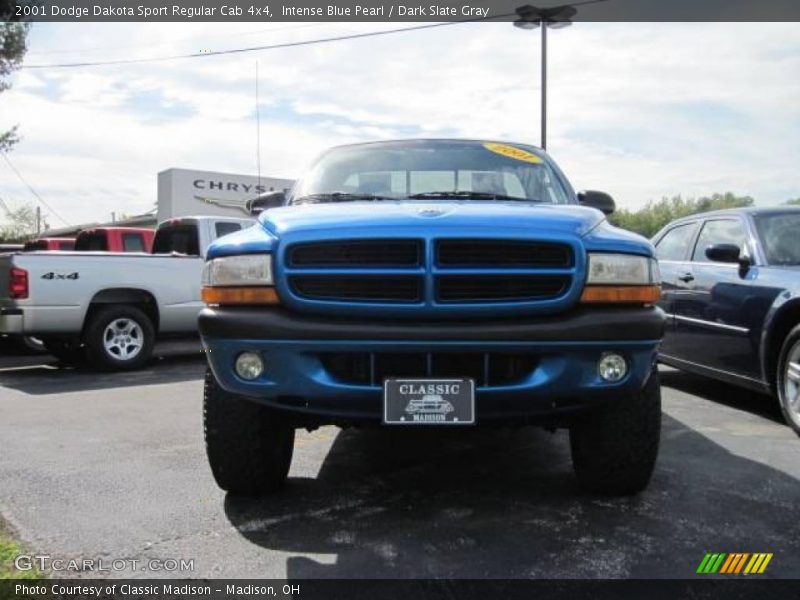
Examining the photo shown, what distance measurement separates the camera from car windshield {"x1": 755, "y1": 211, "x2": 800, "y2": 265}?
5.02 metres

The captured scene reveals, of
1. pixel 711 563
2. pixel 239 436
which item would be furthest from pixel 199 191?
pixel 711 563

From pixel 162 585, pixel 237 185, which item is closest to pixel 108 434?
pixel 162 585

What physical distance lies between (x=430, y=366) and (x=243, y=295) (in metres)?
0.81

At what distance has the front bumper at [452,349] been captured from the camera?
2678mm

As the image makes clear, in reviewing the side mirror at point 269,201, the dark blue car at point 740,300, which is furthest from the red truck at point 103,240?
the dark blue car at point 740,300

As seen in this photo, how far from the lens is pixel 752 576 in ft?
8.28

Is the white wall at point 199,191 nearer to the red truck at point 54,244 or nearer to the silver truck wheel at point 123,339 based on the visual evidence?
the red truck at point 54,244

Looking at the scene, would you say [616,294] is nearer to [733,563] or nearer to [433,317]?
[433,317]

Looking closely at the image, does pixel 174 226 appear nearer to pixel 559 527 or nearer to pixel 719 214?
pixel 719 214

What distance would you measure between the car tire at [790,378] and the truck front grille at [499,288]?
253cm

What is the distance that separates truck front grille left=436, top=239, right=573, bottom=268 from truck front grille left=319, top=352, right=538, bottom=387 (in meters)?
0.37

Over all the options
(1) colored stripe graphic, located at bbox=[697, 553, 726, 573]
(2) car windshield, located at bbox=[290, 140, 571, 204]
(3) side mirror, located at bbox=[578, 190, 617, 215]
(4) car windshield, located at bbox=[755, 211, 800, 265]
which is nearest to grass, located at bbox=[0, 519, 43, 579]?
(2) car windshield, located at bbox=[290, 140, 571, 204]

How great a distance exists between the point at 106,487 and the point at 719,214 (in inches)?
197

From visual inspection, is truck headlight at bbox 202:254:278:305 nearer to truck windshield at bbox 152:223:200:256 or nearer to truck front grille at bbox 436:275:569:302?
truck front grille at bbox 436:275:569:302
